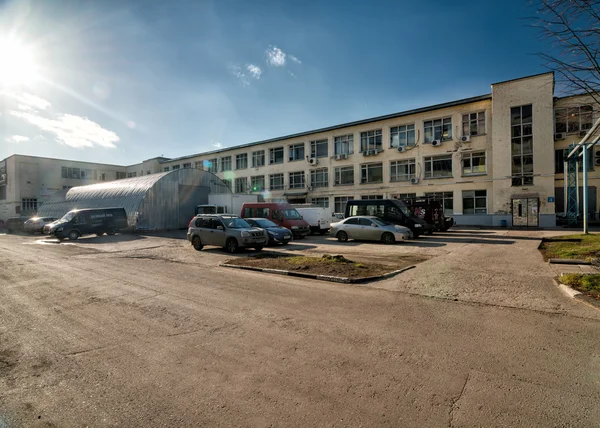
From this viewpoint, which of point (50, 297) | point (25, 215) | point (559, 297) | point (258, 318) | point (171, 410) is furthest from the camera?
point (25, 215)

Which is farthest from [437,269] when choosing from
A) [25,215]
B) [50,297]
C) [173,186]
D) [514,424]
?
[25,215]

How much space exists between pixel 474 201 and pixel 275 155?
87.5 ft

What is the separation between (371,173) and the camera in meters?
37.6

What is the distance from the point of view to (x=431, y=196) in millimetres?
33469

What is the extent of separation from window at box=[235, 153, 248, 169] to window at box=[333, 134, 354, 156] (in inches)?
646

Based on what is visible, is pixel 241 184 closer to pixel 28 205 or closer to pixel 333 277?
pixel 28 205

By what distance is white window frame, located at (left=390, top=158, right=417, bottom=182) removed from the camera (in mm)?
34531

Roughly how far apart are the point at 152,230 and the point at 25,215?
40.2 meters

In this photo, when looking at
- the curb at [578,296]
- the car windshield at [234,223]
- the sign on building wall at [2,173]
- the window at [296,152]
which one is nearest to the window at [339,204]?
the window at [296,152]

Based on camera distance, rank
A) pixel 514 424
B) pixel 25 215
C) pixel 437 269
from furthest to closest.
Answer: pixel 25 215, pixel 437 269, pixel 514 424

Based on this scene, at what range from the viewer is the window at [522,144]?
94.5ft

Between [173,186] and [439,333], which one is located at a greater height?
[173,186]

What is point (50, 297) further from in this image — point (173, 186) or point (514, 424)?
point (173, 186)

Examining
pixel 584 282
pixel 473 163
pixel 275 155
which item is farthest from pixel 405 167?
pixel 584 282
